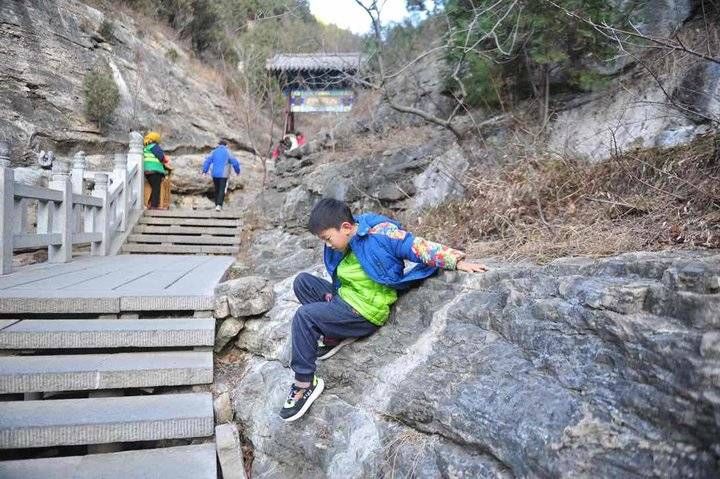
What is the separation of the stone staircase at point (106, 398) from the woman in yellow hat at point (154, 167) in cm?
676

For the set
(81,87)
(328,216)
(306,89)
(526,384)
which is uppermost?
(306,89)

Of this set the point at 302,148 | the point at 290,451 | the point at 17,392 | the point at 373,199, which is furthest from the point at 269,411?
the point at 302,148

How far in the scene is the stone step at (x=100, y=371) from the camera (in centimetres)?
269

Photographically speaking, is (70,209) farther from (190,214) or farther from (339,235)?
(339,235)

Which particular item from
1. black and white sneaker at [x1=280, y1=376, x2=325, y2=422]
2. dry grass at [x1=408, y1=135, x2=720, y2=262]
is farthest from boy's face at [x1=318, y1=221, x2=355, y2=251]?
dry grass at [x1=408, y1=135, x2=720, y2=262]

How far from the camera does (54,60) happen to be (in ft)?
37.7

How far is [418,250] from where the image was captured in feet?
8.10

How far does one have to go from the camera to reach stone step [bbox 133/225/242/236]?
8383 mm

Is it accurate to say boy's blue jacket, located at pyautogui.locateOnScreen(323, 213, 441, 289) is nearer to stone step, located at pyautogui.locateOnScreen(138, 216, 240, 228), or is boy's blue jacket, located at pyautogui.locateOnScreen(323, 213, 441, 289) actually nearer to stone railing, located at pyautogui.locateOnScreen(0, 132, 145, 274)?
stone railing, located at pyautogui.locateOnScreen(0, 132, 145, 274)

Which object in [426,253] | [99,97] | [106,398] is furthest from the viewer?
[99,97]

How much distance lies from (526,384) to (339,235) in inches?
48.5

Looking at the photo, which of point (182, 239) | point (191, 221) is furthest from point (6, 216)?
point (191, 221)

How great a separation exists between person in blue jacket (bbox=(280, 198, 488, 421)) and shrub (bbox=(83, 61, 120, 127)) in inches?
448

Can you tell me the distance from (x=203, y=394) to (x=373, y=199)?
4.67m
